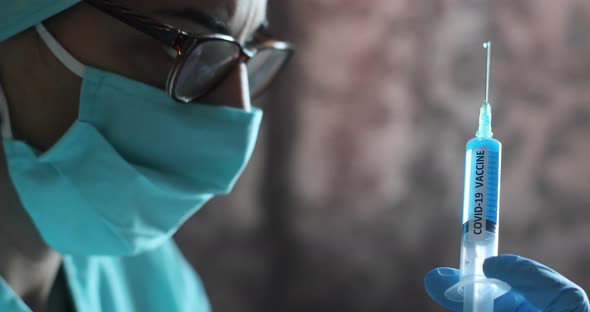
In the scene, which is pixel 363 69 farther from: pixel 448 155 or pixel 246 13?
pixel 246 13

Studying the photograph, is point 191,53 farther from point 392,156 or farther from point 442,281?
point 392,156

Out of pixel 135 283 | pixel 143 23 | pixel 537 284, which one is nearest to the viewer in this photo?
pixel 537 284

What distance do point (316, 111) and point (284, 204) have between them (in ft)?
0.89

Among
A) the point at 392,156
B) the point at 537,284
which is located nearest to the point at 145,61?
the point at 537,284

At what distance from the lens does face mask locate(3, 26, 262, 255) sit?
89 centimetres

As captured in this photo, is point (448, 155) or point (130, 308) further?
point (448, 155)

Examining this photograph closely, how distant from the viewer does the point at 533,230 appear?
153 centimetres

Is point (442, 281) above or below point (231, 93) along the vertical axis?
below

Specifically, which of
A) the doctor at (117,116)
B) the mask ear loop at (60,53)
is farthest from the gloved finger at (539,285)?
the mask ear loop at (60,53)

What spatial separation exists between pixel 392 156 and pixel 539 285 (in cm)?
92

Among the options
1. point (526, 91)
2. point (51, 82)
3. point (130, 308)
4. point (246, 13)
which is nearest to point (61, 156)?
point (51, 82)

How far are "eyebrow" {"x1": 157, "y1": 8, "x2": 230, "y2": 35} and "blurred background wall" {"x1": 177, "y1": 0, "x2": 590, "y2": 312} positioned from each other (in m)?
0.77

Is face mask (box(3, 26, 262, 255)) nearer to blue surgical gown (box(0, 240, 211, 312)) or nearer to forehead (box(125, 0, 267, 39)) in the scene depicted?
forehead (box(125, 0, 267, 39))

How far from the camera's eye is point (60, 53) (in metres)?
0.88
